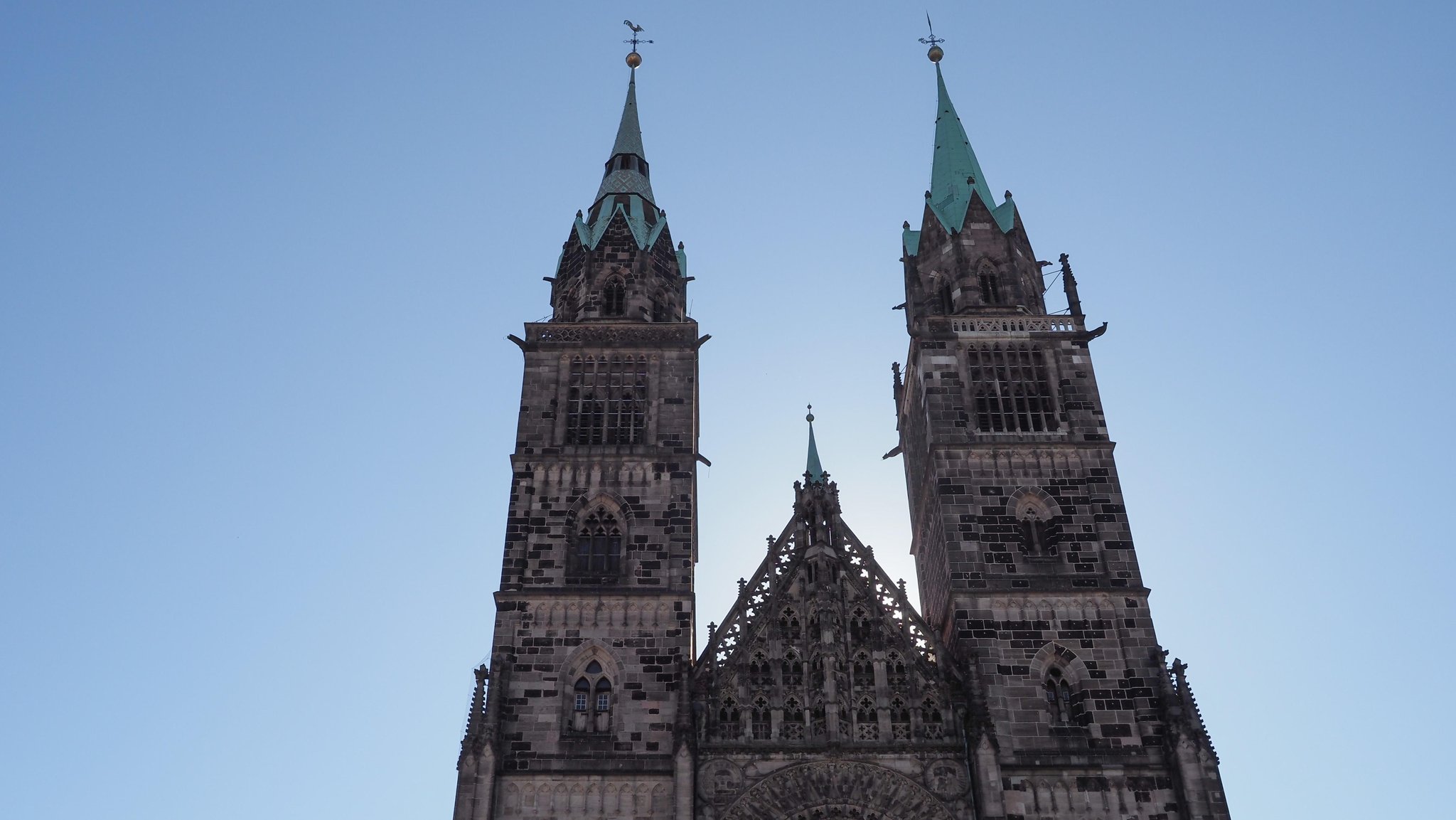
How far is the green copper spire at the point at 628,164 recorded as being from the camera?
41312 millimetres

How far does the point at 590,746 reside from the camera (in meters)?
27.3

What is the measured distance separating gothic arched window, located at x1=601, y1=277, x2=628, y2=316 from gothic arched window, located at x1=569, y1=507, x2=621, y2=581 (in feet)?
22.4

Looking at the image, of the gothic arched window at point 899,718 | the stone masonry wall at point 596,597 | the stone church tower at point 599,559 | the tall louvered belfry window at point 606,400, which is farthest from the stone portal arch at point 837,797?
the tall louvered belfry window at point 606,400

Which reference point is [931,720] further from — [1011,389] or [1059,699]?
[1011,389]

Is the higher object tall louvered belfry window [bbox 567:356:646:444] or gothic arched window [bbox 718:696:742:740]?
tall louvered belfry window [bbox 567:356:646:444]

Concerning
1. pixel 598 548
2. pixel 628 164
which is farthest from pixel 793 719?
pixel 628 164

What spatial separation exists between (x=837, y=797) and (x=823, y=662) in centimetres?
303

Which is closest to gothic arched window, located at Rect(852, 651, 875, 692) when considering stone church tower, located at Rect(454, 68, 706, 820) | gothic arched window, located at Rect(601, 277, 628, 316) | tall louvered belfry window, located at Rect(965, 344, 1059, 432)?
stone church tower, located at Rect(454, 68, 706, 820)

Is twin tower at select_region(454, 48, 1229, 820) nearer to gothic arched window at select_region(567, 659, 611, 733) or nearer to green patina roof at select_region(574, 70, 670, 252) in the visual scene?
gothic arched window at select_region(567, 659, 611, 733)

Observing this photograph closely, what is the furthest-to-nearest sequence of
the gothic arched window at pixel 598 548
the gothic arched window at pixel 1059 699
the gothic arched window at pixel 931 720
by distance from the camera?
the gothic arched window at pixel 598 548 → the gothic arched window at pixel 1059 699 → the gothic arched window at pixel 931 720

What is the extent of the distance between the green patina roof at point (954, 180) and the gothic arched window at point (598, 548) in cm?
1294

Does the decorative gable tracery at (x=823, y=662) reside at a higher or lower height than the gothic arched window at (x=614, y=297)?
lower

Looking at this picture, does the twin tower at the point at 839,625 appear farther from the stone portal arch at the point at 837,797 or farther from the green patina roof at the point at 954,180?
the green patina roof at the point at 954,180

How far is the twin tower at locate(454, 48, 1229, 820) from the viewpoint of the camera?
26.6 m
